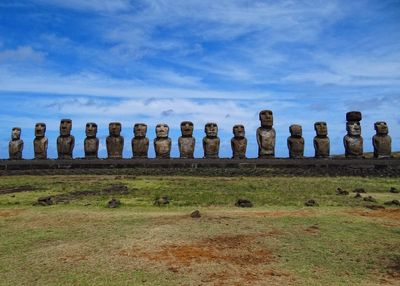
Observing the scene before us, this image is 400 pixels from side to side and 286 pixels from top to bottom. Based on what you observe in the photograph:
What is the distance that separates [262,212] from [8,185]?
38.0ft

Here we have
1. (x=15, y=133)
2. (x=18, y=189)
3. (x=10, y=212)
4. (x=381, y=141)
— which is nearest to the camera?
(x=10, y=212)

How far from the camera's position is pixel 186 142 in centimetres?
2483

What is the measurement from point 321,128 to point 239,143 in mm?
4235

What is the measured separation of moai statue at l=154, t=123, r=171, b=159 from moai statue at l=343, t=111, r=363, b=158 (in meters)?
9.07

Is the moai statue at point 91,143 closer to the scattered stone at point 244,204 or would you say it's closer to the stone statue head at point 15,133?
the stone statue head at point 15,133

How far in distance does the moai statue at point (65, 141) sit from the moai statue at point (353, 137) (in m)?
14.4

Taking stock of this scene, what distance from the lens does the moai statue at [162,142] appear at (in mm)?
25016

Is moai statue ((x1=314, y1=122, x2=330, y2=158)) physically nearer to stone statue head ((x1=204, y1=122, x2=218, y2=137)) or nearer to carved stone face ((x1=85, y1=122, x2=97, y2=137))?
stone statue head ((x1=204, y1=122, x2=218, y2=137))

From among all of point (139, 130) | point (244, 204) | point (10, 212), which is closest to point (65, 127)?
point (139, 130)

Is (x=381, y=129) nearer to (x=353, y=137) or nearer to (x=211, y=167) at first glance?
(x=353, y=137)

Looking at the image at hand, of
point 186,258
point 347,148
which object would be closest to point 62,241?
point 186,258

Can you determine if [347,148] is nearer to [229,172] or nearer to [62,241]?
[229,172]

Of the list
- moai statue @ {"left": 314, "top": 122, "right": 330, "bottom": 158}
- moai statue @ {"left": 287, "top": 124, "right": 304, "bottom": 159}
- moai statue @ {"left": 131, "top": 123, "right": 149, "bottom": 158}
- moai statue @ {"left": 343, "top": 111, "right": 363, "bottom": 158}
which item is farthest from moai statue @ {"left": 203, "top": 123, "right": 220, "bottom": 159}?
moai statue @ {"left": 343, "top": 111, "right": 363, "bottom": 158}

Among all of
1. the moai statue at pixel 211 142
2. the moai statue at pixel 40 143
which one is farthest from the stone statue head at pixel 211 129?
the moai statue at pixel 40 143
